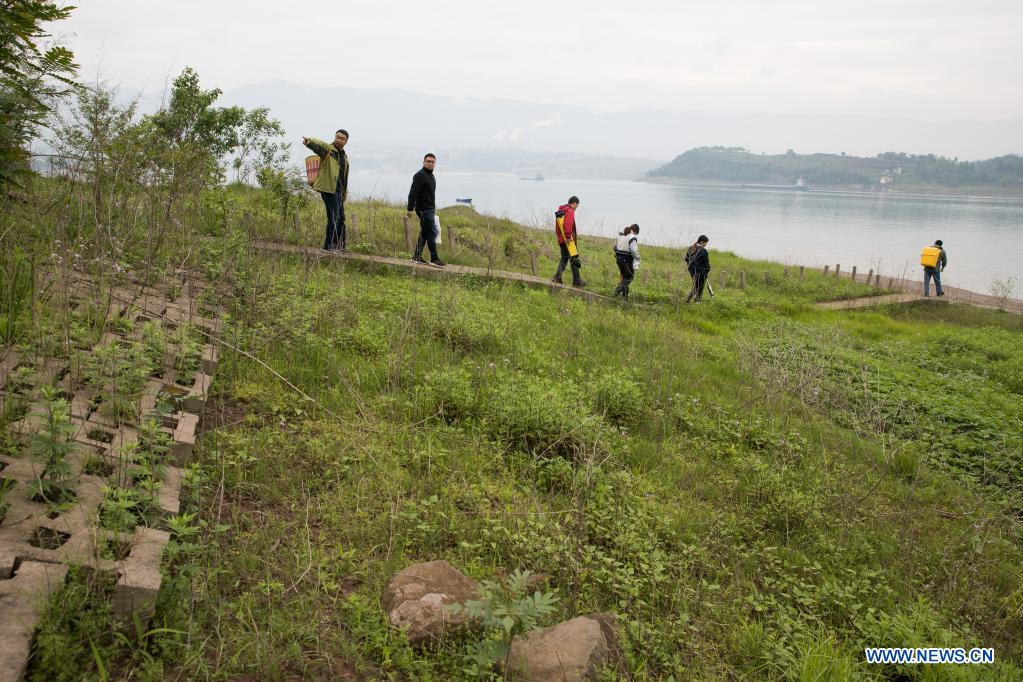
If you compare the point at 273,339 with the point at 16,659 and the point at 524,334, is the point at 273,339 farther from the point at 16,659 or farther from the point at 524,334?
the point at 16,659

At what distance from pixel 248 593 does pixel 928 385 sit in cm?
1120

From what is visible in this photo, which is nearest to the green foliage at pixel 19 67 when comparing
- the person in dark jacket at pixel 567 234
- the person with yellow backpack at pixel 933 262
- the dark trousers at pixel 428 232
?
the dark trousers at pixel 428 232

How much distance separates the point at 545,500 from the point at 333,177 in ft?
25.0

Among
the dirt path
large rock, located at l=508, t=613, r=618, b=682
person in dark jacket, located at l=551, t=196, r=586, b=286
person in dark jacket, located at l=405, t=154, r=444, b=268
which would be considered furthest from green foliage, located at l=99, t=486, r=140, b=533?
the dirt path

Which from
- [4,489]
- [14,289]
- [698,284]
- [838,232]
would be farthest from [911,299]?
[838,232]

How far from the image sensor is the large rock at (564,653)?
3.61 meters

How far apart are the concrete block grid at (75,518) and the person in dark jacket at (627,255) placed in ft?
35.0

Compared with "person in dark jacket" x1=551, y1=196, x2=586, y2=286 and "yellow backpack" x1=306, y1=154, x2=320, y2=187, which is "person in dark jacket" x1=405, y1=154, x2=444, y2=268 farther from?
"person in dark jacket" x1=551, y1=196, x2=586, y2=286

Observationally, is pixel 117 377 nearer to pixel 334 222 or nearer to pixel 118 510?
pixel 118 510

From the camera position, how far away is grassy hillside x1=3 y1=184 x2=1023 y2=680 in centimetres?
376

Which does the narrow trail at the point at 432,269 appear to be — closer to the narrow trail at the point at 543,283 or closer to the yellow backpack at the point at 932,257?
the narrow trail at the point at 543,283

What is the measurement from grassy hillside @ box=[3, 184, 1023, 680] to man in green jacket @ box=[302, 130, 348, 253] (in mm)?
1314

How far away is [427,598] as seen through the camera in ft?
13.0

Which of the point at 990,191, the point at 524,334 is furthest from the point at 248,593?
the point at 990,191
